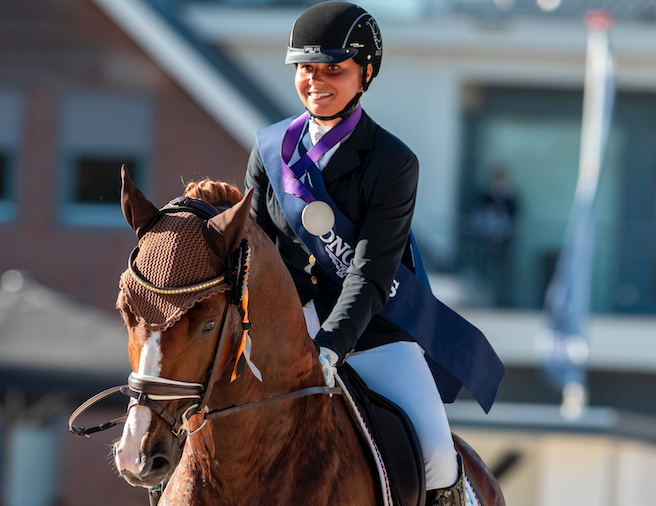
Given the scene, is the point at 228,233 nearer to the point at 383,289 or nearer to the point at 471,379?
the point at 383,289

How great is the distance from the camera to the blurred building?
11.5m

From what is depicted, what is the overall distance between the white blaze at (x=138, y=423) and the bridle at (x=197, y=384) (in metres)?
0.02

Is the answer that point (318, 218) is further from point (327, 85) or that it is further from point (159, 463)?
point (159, 463)

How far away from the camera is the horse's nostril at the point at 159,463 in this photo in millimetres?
1899

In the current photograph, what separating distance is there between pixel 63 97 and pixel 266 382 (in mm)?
10399

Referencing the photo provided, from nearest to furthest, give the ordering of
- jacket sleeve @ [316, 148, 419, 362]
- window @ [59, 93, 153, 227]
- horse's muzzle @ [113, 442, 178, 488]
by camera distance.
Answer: horse's muzzle @ [113, 442, 178, 488]
jacket sleeve @ [316, 148, 419, 362]
window @ [59, 93, 153, 227]

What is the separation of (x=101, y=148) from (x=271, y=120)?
8.50 feet

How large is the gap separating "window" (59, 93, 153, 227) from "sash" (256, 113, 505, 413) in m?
9.24

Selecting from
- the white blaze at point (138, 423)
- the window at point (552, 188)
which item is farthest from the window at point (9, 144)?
the white blaze at point (138, 423)

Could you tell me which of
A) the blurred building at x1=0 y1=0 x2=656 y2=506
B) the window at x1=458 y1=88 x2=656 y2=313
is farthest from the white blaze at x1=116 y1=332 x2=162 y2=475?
the window at x1=458 y1=88 x2=656 y2=313

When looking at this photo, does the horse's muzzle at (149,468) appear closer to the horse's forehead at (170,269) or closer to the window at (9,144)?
the horse's forehead at (170,269)

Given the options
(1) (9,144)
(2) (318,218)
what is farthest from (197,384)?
(1) (9,144)

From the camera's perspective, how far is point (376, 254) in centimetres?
256

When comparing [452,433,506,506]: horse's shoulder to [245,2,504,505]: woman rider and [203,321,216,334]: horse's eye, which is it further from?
[203,321,216,334]: horse's eye
